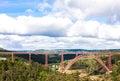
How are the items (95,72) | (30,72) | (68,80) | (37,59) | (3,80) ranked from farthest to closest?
(37,59) < (95,72) < (30,72) < (3,80) < (68,80)

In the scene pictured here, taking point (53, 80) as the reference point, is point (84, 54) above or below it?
above

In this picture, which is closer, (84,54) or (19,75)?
(19,75)

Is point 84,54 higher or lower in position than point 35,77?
higher

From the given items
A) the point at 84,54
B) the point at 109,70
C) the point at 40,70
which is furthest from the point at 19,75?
the point at 109,70

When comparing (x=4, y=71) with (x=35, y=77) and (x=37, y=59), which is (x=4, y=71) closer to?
(x=35, y=77)

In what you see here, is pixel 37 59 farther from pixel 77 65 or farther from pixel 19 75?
pixel 19 75

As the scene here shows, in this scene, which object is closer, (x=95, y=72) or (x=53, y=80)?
(x=53, y=80)

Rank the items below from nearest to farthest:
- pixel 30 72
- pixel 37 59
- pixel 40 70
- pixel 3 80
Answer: pixel 3 80, pixel 30 72, pixel 40 70, pixel 37 59

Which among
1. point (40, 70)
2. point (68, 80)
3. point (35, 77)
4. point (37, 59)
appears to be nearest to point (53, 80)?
point (68, 80)

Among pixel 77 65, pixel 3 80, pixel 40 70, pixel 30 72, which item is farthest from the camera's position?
pixel 77 65
